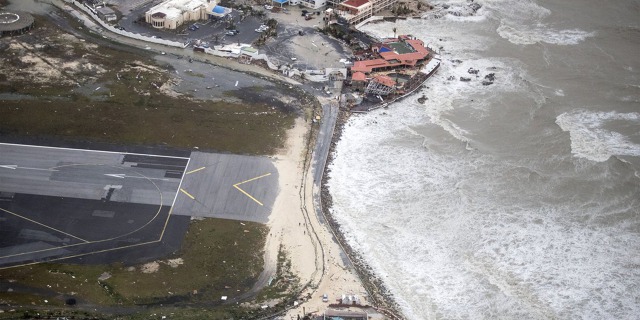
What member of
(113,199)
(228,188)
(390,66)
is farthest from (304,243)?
(390,66)

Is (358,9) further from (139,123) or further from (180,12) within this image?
(139,123)

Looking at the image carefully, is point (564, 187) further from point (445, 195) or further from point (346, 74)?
point (346, 74)

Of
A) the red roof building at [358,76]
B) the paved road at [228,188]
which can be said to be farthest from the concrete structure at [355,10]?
the paved road at [228,188]

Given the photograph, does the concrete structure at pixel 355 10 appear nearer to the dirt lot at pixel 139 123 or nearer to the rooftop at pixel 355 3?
the rooftop at pixel 355 3

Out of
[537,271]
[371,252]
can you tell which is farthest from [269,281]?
[537,271]

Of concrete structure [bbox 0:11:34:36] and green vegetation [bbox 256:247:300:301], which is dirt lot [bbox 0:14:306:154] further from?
green vegetation [bbox 256:247:300:301]

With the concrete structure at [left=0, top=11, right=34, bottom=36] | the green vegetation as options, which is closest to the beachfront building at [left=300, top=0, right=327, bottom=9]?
the concrete structure at [left=0, top=11, right=34, bottom=36]
